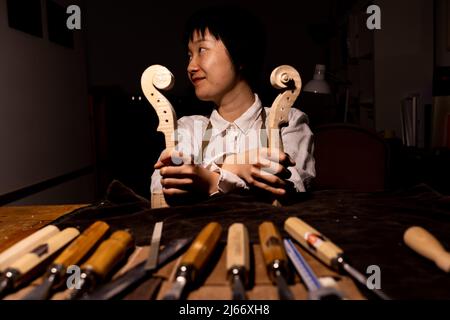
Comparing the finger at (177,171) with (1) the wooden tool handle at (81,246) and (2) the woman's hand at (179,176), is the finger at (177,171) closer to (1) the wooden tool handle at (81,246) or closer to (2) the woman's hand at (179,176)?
(2) the woman's hand at (179,176)

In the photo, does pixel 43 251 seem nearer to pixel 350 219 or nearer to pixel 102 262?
pixel 102 262

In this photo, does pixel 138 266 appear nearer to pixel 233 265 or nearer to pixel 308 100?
pixel 233 265

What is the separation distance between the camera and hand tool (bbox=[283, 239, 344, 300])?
451mm

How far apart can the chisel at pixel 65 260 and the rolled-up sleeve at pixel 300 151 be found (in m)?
0.61

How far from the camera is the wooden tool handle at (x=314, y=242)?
0.57 meters

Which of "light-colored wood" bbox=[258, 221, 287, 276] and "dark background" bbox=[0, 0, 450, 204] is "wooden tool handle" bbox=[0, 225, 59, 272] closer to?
"light-colored wood" bbox=[258, 221, 287, 276]

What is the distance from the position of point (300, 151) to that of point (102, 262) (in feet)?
2.64

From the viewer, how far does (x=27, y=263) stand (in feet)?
1.84

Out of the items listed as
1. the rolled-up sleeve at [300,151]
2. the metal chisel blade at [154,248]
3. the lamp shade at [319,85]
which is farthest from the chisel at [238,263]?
the lamp shade at [319,85]

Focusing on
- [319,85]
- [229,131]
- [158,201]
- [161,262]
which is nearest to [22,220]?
[158,201]

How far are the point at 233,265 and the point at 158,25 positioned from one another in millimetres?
3821

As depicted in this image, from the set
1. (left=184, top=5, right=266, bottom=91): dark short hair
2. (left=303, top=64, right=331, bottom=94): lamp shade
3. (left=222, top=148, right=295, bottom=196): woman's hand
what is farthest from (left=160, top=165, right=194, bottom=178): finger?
(left=303, top=64, right=331, bottom=94): lamp shade

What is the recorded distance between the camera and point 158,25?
4.04 m

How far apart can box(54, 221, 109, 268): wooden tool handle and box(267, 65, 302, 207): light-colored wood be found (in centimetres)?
42
